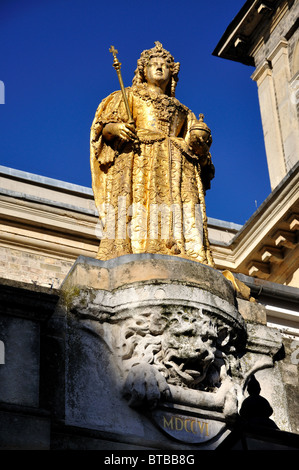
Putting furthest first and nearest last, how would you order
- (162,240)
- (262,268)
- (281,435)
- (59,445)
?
(262,268) → (162,240) → (59,445) → (281,435)

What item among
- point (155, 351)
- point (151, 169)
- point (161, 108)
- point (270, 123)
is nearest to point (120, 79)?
point (161, 108)

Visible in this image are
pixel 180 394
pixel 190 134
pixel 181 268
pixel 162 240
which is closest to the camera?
pixel 180 394

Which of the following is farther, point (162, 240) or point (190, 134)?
point (190, 134)

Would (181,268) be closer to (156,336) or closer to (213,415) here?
(156,336)

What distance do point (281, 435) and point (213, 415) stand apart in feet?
5.74

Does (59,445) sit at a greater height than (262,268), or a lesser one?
lesser

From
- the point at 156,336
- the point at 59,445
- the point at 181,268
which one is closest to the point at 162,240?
the point at 181,268

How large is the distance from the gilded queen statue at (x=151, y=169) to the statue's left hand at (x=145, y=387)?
5.04ft

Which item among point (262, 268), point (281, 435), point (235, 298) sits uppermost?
point (262, 268)

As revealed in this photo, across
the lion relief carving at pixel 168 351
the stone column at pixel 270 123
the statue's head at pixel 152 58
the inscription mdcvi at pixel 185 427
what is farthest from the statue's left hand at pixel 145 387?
the stone column at pixel 270 123

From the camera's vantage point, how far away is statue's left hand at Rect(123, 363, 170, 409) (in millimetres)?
8836

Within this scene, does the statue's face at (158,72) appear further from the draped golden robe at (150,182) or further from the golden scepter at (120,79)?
the golden scepter at (120,79)

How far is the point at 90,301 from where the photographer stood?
9477 millimetres

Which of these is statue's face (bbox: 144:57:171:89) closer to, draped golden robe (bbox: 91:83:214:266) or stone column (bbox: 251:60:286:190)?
draped golden robe (bbox: 91:83:214:266)
